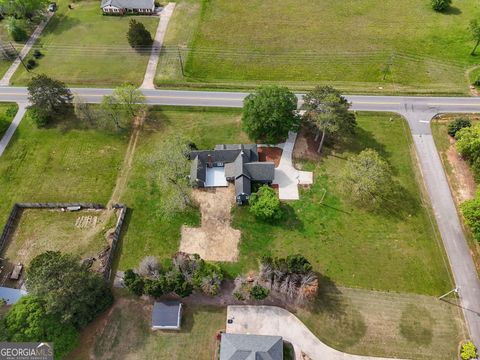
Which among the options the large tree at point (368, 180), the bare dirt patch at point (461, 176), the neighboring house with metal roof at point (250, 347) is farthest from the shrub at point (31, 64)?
the bare dirt patch at point (461, 176)

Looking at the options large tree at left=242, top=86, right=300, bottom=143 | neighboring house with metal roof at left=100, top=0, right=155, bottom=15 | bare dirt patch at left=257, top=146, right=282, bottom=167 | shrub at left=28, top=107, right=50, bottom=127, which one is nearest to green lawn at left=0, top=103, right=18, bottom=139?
shrub at left=28, top=107, right=50, bottom=127

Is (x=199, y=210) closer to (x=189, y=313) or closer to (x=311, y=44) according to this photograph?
(x=189, y=313)

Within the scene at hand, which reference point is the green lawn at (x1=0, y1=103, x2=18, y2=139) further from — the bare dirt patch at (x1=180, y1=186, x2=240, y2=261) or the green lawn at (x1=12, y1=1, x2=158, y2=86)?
the bare dirt patch at (x1=180, y1=186, x2=240, y2=261)

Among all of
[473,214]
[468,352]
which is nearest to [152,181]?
[473,214]

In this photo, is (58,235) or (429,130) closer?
(58,235)

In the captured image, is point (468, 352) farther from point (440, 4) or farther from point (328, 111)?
point (440, 4)

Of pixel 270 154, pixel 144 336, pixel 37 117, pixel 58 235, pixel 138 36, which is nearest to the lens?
pixel 144 336
